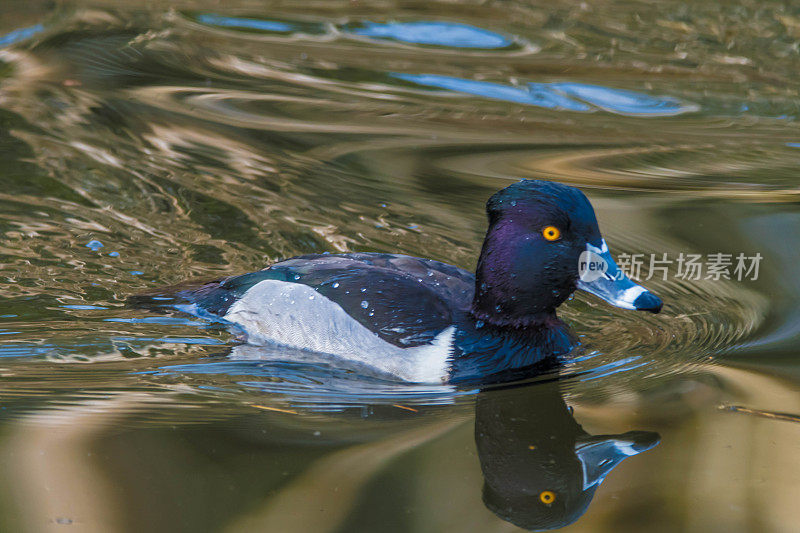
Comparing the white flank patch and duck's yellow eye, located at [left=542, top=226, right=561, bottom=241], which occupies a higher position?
duck's yellow eye, located at [left=542, top=226, right=561, bottom=241]

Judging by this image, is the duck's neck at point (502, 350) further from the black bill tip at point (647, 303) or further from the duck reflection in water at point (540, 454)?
the black bill tip at point (647, 303)

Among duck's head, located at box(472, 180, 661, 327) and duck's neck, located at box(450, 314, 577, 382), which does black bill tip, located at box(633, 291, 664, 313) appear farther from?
duck's neck, located at box(450, 314, 577, 382)

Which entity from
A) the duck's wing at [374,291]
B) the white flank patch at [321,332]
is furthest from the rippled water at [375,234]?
the duck's wing at [374,291]

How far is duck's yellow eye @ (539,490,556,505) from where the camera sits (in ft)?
13.5

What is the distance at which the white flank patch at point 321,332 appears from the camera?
210 inches

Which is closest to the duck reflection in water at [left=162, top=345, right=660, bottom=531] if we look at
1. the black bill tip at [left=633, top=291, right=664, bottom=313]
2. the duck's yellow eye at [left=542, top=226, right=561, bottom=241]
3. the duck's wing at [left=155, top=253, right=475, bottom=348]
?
the duck's wing at [left=155, top=253, right=475, bottom=348]

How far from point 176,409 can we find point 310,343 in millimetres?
1075

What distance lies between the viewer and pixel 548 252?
5.24m

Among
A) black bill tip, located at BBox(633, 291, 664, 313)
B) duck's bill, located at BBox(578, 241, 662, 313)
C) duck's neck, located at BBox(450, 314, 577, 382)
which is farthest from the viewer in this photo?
duck's neck, located at BBox(450, 314, 577, 382)

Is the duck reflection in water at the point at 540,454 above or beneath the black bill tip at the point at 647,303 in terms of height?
beneath

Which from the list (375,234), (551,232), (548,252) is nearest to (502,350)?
(548,252)

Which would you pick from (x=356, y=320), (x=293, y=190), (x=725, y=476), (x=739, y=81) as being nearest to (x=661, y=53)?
(x=739, y=81)

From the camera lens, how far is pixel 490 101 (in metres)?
9.54

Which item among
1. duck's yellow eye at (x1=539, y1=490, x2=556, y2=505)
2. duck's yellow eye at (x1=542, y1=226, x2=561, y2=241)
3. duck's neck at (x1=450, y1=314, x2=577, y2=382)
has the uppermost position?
duck's yellow eye at (x1=542, y1=226, x2=561, y2=241)
